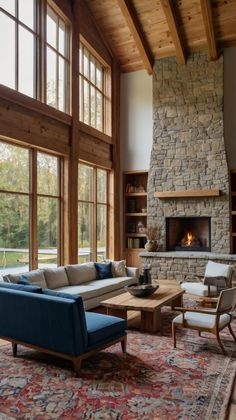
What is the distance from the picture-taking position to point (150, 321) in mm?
5102

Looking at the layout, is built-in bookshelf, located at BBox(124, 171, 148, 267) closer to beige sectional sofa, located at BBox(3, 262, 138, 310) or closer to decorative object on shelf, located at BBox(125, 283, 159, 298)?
beige sectional sofa, located at BBox(3, 262, 138, 310)

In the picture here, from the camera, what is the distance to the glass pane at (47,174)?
7.12 metres

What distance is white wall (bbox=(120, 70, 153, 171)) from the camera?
9.85 metres

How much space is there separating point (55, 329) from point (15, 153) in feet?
12.4

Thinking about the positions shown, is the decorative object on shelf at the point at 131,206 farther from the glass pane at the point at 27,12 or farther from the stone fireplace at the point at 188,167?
the glass pane at the point at 27,12

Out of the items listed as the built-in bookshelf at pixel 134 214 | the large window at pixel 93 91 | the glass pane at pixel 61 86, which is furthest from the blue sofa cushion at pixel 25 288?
the built-in bookshelf at pixel 134 214

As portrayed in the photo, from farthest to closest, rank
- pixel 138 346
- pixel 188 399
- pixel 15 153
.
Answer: pixel 15 153 → pixel 138 346 → pixel 188 399

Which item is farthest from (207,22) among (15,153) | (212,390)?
(212,390)

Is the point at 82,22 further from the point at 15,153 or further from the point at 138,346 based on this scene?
the point at 138,346

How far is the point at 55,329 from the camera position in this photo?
12.4ft

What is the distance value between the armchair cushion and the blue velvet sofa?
0.81 meters

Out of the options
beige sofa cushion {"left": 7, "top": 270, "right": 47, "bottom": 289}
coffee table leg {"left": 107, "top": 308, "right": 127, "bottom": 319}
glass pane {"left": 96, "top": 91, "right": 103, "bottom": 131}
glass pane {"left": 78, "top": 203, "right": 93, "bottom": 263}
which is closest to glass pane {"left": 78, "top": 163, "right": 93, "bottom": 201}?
glass pane {"left": 78, "top": 203, "right": 93, "bottom": 263}

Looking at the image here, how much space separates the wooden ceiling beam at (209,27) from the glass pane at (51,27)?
315 centimetres

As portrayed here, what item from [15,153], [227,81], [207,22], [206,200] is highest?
[207,22]
